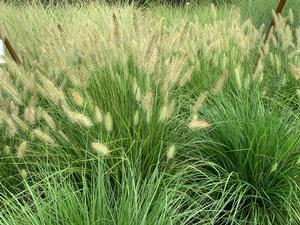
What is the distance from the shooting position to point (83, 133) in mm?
2299

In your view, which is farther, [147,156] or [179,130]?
[179,130]

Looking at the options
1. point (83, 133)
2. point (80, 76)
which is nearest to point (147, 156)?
point (83, 133)

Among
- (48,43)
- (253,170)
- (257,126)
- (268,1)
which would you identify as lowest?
(268,1)

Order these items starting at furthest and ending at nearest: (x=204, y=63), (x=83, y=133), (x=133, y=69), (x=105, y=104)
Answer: (x=204, y=63), (x=133, y=69), (x=105, y=104), (x=83, y=133)

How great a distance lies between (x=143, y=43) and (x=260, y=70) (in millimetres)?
825

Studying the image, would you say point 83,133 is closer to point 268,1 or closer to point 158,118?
point 158,118

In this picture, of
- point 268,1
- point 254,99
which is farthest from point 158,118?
point 268,1

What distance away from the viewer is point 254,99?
2.73 metres

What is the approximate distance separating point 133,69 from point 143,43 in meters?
0.26

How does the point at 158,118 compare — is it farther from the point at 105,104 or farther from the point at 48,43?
the point at 48,43

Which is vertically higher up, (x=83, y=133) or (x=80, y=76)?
(x=80, y=76)

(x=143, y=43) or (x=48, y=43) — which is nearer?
(x=143, y=43)

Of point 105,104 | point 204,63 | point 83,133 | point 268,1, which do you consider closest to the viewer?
point 83,133

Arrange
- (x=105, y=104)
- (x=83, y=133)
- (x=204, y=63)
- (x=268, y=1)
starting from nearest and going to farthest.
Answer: (x=83, y=133), (x=105, y=104), (x=204, y=63), (x=268, y=1)
